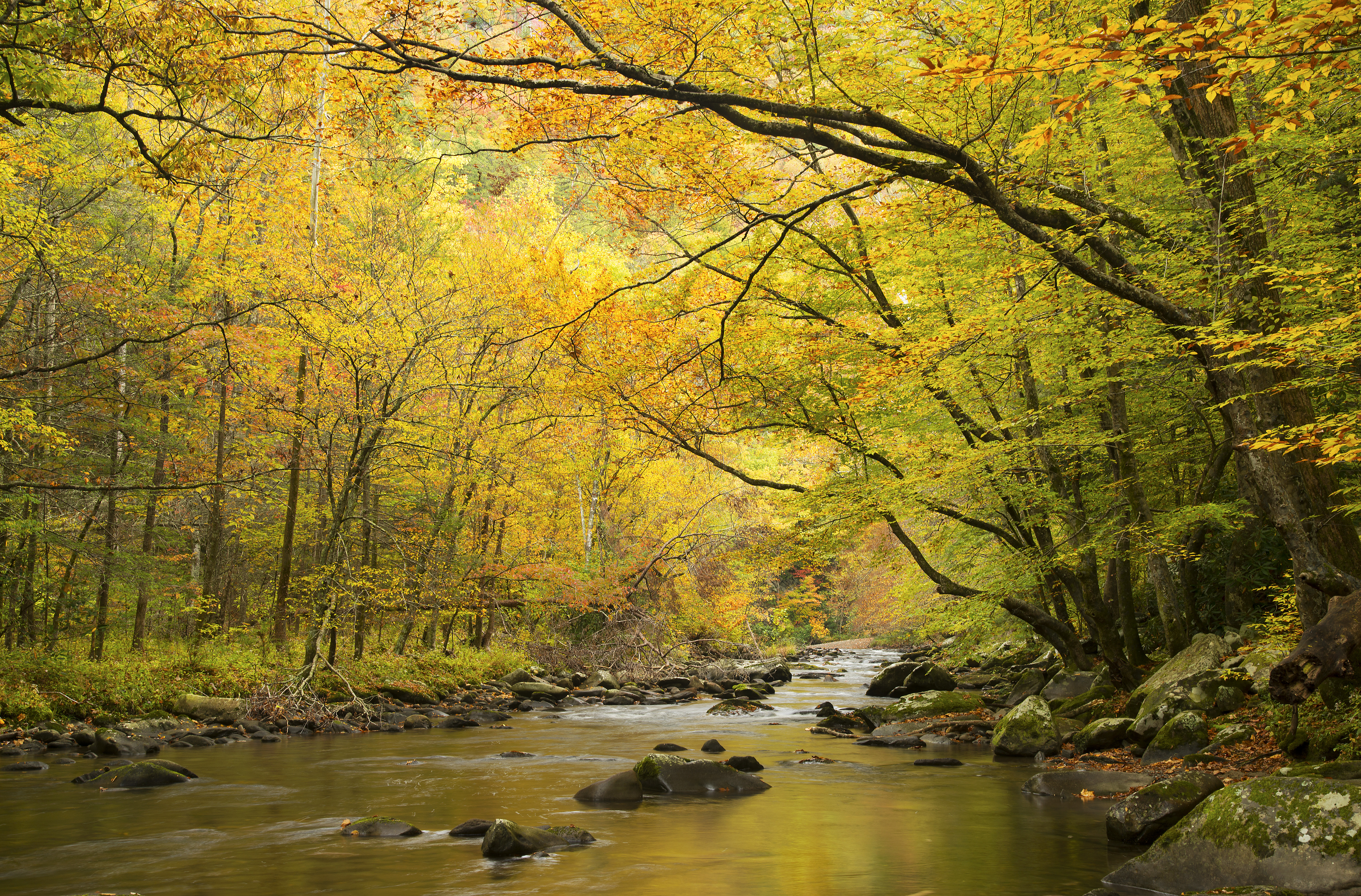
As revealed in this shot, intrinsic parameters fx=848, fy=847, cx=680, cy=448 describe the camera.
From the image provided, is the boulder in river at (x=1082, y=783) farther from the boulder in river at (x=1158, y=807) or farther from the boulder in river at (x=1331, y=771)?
the boulder in river at (x=1331, y=771)

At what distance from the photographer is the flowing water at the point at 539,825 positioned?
6094 mm

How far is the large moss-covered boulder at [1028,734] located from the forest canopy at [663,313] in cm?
150

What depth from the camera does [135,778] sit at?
925 centimetres

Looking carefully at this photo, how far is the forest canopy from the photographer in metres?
6.71

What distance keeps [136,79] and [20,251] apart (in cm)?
671

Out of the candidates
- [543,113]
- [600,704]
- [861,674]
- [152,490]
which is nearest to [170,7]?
[543,113]

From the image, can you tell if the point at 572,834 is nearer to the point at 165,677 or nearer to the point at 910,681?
the point at 165,677

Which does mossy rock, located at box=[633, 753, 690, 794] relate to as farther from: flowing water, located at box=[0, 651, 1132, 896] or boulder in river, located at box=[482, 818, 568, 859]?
boulder in river, located at box=[482, 818, 568, 859]

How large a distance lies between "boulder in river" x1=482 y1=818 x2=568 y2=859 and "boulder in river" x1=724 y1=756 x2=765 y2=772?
3.75 meters

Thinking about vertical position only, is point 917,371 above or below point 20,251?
below

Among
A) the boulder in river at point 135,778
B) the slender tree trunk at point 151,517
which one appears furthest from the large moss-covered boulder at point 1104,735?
the slender tree trunk at point 151,517

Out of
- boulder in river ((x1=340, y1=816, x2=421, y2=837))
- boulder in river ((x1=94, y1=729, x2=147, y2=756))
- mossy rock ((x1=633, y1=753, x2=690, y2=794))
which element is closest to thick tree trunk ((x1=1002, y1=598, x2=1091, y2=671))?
mossy rock ((x1=633, y1=753, x2=690, y2=794))

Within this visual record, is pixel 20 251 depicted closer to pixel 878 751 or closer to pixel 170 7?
pixel 170 7

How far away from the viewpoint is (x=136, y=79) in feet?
22.6
